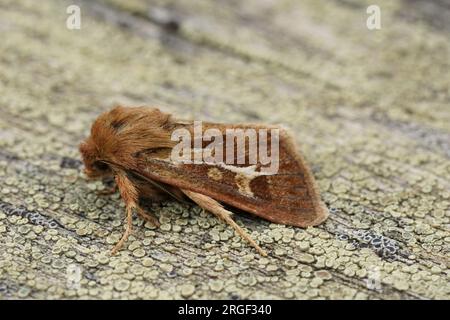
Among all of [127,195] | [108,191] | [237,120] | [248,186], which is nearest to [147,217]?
[127,195]

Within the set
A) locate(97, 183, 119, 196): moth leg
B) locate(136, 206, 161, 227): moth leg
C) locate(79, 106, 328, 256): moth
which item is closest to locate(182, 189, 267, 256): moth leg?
locate(79, 106, 328, 256): moth

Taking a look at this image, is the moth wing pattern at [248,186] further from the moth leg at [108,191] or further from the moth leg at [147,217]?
the moth leg at [108,191]

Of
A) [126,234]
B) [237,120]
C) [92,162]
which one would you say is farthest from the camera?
[237,120]

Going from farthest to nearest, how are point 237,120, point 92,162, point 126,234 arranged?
point 237,120
point 92,162
point 126,234

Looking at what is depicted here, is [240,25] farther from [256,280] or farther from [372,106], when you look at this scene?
[256,280]

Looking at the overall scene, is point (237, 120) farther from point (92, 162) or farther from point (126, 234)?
point (126, 234)

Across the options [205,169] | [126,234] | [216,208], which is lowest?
[126,234]
